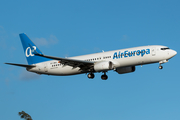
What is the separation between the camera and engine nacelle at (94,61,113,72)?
2059 inches

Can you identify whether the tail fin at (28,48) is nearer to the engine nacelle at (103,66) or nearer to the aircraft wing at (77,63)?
the aircraft wing at (77,63)

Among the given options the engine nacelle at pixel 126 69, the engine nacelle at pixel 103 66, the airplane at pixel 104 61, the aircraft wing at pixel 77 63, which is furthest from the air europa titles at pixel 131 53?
the engine nacelle at pixel 126 69

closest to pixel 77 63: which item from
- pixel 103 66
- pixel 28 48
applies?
pixel 103 66

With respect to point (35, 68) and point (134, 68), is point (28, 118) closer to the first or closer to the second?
point (35, 68)

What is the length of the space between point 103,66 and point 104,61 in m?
1.48

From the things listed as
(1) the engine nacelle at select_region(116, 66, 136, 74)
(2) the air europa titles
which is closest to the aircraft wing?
(2) the air europa titles

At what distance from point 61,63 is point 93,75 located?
6.68 metres

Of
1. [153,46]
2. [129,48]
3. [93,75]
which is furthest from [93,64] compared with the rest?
[153,46]

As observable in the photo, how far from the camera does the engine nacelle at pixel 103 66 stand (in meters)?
52.3

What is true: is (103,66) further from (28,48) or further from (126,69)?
(28,48)

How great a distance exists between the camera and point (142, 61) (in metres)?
52.1

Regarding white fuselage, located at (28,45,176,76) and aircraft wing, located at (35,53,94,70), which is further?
aircraft wing, located at (35,53,94,70)

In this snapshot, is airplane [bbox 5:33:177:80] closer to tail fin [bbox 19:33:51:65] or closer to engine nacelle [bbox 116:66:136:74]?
engine nacelle [bbox 116:66:136:74]

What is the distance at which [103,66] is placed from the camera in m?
52.5
